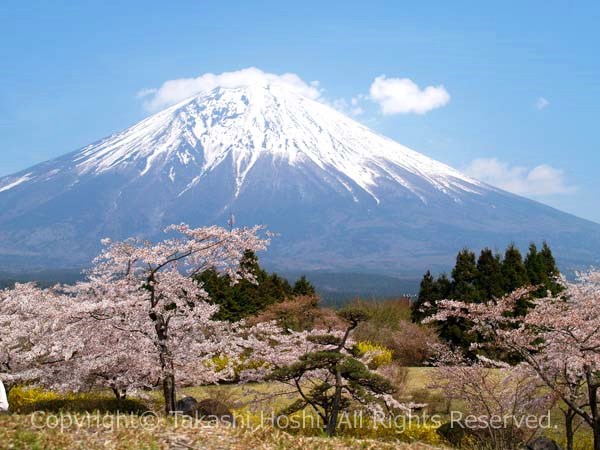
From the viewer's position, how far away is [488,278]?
32.8 m

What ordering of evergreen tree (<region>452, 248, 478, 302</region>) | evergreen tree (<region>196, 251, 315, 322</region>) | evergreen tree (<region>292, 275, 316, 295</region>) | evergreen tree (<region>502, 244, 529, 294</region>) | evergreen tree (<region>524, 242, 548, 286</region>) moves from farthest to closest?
1. evergreen tree (<region>292, 275, 316, 295</region>)
2. evergreen tree (<region>524, 242, 548, 286</region>)
3. evergreen tree (<region>196, 251, 315, 322</region>)
4. evergreen tree (<region>502, 244, 529, 294</region>)
5. evergreen tree (<region>452, 248, 478, 302</region>)

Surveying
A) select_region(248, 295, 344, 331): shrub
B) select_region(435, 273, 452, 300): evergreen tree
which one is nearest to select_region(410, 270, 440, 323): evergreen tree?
select_region(435, 273, 452, 300): evergreen tree

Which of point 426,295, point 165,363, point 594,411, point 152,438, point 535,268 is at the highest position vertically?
point 535,268

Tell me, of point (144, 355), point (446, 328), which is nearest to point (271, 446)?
point (144, 355)

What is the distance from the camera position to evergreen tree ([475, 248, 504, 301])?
107ft

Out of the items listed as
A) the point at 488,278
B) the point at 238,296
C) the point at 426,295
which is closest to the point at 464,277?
the point at 488,278

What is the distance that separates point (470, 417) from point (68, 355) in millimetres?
8263

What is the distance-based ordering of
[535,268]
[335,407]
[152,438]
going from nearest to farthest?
[152,438]
[335,407]
[535,268]

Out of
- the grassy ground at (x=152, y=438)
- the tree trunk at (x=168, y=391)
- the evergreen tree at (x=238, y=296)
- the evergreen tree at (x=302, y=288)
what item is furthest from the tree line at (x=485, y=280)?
the grassy ground at (x=152, y=438)

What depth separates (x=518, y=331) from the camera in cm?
1105

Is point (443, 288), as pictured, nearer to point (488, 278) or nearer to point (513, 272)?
point (488, 278)

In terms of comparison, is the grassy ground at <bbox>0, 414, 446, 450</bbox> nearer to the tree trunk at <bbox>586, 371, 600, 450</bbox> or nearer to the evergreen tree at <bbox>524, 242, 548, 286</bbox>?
the tree trunk at <bbox>586, 371, 600, 450</bbox>

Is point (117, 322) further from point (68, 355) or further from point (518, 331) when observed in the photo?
point (518, 331)

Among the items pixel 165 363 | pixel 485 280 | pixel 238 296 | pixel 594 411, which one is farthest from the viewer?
pixel 238 296
